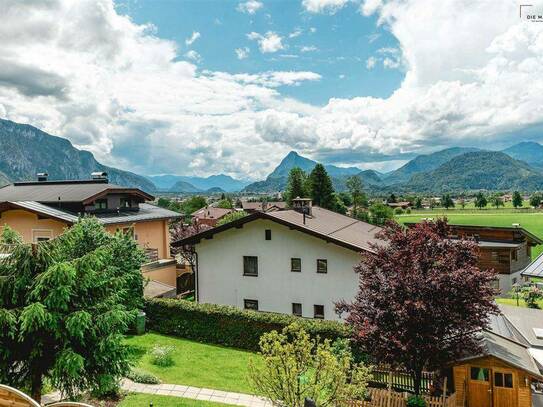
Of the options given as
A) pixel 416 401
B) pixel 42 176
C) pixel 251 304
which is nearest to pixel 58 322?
pixel 416 401

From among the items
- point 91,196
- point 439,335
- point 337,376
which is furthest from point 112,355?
point 91,196

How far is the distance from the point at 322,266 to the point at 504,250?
85.3 ft

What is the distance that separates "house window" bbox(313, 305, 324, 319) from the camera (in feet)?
80.6

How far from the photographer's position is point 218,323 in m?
21.8

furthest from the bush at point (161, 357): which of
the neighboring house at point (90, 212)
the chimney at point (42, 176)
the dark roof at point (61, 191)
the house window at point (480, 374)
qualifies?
the chimney at point (42, 176)

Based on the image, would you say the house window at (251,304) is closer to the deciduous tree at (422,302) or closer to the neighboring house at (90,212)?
the neighboring house at (90,212)

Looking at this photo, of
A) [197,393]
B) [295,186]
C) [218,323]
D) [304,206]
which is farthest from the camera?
[295,186]

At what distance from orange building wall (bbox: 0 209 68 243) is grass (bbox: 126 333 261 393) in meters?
11.4

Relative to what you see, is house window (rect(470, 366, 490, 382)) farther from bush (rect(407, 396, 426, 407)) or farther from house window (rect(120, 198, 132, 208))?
house window (rect(120, 198, 132, 208))

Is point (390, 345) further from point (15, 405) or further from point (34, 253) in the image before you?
point (15, 405)

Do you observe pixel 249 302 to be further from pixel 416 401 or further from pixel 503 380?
pixel 503 380

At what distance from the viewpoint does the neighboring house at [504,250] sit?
41219 mm

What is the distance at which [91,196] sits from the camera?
29.8 m

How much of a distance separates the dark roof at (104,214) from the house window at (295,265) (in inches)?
459
